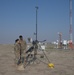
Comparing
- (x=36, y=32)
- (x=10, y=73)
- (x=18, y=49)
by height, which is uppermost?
(x=36, y=32)

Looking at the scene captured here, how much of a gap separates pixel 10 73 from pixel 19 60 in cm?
269

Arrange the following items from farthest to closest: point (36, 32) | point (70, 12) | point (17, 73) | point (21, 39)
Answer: point (70, 12) < point (36, 32) < point (21, 39) < point (17, 73)

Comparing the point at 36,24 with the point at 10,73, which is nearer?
the point at 10,73

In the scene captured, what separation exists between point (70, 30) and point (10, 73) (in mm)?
25045

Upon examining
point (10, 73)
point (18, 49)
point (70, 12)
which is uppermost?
point (70, 12)

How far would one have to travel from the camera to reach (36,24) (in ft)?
51.1

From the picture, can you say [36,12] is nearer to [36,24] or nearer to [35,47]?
[36,24]

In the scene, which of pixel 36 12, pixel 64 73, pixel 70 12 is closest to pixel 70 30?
pixel 70 12

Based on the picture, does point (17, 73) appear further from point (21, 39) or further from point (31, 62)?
point (31, 62)

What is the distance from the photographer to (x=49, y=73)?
11945 millimetres

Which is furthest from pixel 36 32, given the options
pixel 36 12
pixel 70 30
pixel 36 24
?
pixel 70 30

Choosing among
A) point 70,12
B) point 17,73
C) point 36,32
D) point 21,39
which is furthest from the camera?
point 70,12

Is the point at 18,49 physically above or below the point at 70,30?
below

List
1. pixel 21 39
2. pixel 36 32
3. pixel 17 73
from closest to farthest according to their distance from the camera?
pixel 17 73 → pixel 21 39 → pixel 36 32
